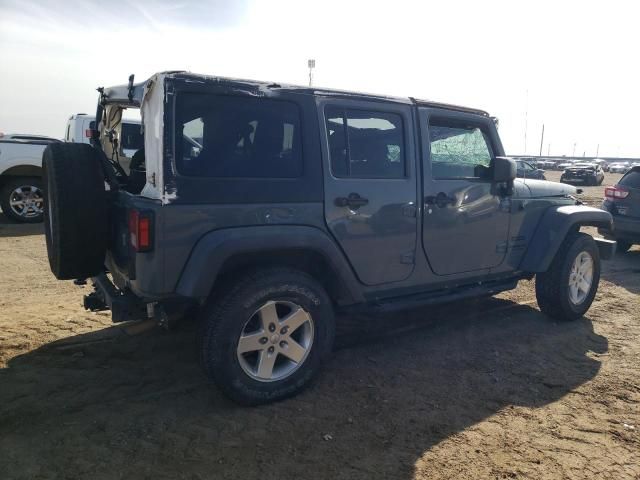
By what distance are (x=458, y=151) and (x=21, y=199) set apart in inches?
344

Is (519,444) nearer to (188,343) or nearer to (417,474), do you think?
(417,474)

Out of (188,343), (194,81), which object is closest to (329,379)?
(188,343)

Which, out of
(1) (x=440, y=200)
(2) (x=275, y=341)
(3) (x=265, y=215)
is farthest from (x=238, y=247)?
(1) (x=440, y=200)

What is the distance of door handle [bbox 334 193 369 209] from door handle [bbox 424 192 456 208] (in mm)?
635

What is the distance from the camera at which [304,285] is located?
128 inches

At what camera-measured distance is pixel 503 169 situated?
13.8ft

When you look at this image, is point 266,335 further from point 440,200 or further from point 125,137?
point 125,137

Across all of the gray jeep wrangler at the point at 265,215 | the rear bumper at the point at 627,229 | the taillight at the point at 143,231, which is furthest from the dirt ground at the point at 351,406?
the rear bumper at the point at 627,229

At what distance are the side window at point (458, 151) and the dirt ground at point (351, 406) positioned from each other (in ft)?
4.88

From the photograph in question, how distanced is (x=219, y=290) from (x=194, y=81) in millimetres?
1284

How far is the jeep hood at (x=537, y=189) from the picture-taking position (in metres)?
4.63

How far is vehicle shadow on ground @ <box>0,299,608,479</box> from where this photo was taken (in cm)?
262

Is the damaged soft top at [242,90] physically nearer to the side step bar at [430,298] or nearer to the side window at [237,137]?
the side window at [237,137]

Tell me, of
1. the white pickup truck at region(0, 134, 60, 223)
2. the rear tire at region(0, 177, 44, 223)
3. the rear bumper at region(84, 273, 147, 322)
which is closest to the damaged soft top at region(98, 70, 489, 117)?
the rear bumper at region(84, 273, 147, 322)
